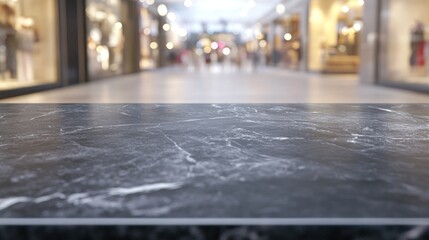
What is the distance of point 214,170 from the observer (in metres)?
1.76

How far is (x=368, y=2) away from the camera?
11.6m

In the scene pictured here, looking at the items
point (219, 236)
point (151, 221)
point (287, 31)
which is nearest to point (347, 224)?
point (219, 236)

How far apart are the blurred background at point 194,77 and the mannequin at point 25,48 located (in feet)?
0.07

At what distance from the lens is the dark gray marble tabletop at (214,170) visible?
1.26 meters

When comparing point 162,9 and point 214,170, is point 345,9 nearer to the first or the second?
point 162,9

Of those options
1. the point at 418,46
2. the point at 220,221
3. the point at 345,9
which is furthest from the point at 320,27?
the point at 220,221

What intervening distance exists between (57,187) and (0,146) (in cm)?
108

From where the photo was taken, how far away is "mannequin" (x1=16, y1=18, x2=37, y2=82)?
30.5 ft

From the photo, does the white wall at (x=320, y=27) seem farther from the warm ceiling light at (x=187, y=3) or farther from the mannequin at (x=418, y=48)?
the mannequin at (x=418, y=48)

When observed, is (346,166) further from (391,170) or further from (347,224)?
(347,224)

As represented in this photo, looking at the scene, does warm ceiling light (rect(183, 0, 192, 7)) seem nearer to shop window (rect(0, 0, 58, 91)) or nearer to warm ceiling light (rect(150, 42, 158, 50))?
warm ceiling light (rect(150, 42, 158, 50))

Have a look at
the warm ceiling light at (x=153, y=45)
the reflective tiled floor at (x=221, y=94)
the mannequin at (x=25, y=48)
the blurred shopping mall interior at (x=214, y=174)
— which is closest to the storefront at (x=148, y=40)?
the warm ceiling light at (x=153, y=45)

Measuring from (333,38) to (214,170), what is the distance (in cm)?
1953

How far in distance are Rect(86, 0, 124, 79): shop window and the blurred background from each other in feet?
0.10
